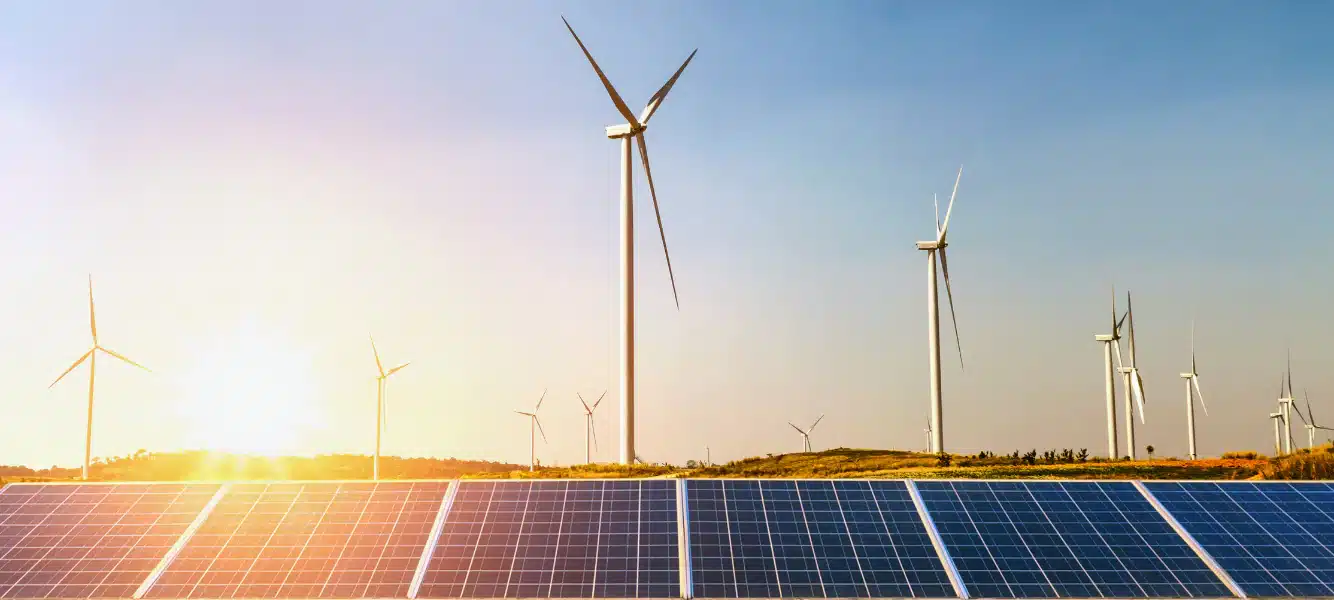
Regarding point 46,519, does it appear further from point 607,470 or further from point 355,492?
point 607,470

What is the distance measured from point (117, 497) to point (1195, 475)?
152 feet

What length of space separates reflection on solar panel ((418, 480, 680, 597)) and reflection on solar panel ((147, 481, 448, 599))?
40.0 inches

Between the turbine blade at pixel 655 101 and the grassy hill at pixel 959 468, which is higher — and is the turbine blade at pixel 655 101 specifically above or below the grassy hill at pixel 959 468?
above

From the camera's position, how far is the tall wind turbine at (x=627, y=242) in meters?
52.0

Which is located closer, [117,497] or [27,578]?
[27,578]

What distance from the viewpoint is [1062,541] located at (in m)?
27.2

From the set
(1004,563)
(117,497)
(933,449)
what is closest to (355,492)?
(117,497)

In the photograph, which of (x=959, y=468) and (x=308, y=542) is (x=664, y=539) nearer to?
(x=308, y=542)

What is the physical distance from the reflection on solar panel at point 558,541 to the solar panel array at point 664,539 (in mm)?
55

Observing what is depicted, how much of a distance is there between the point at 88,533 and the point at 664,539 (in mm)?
15199

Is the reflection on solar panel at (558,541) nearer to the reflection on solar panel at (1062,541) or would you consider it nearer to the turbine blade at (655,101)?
the reflection on solar panel at (1062,541)

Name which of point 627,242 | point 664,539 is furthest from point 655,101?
point 664,539

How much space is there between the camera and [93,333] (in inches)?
2899

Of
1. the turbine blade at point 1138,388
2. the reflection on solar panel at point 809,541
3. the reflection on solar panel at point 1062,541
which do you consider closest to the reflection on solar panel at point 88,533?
the reflection on solar panel at point 809,541
